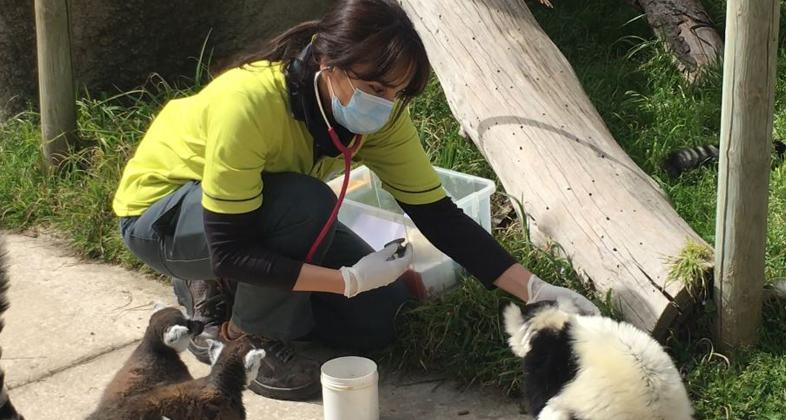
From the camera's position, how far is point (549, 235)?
4094 millimetres

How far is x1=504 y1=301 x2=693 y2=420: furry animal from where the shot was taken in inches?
115

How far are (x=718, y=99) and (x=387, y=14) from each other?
2.92 meters

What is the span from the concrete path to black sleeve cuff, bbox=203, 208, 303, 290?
0.56 meters

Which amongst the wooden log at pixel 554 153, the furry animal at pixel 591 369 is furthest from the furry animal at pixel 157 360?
the wooden log at pixel 554 153

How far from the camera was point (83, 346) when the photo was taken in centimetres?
423

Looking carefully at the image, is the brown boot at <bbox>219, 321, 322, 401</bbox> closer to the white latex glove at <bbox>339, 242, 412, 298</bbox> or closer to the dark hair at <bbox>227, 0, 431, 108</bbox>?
the white latex glove at <bbox>339, 242, 412, 298</bbox>

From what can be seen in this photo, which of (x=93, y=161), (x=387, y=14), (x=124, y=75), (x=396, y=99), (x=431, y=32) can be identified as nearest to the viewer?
(x=387, y=14)

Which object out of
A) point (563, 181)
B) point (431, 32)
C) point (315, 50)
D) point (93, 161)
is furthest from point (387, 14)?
point (93, 161)

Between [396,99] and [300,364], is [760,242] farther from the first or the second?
[300,364]

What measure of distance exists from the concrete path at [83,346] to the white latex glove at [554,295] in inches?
16.5

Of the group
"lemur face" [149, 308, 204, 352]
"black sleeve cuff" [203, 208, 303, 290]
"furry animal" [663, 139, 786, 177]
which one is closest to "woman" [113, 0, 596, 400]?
"black sleeve cuff" [203, 208, 303, 290]

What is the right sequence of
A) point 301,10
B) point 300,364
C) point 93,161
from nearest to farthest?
point 300,364, point 93,161, point 301,10

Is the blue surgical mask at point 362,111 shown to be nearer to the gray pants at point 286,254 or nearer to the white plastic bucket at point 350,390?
the gray pants at point 286,254

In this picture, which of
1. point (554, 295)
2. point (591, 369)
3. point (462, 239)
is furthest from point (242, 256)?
point (591, 369)
